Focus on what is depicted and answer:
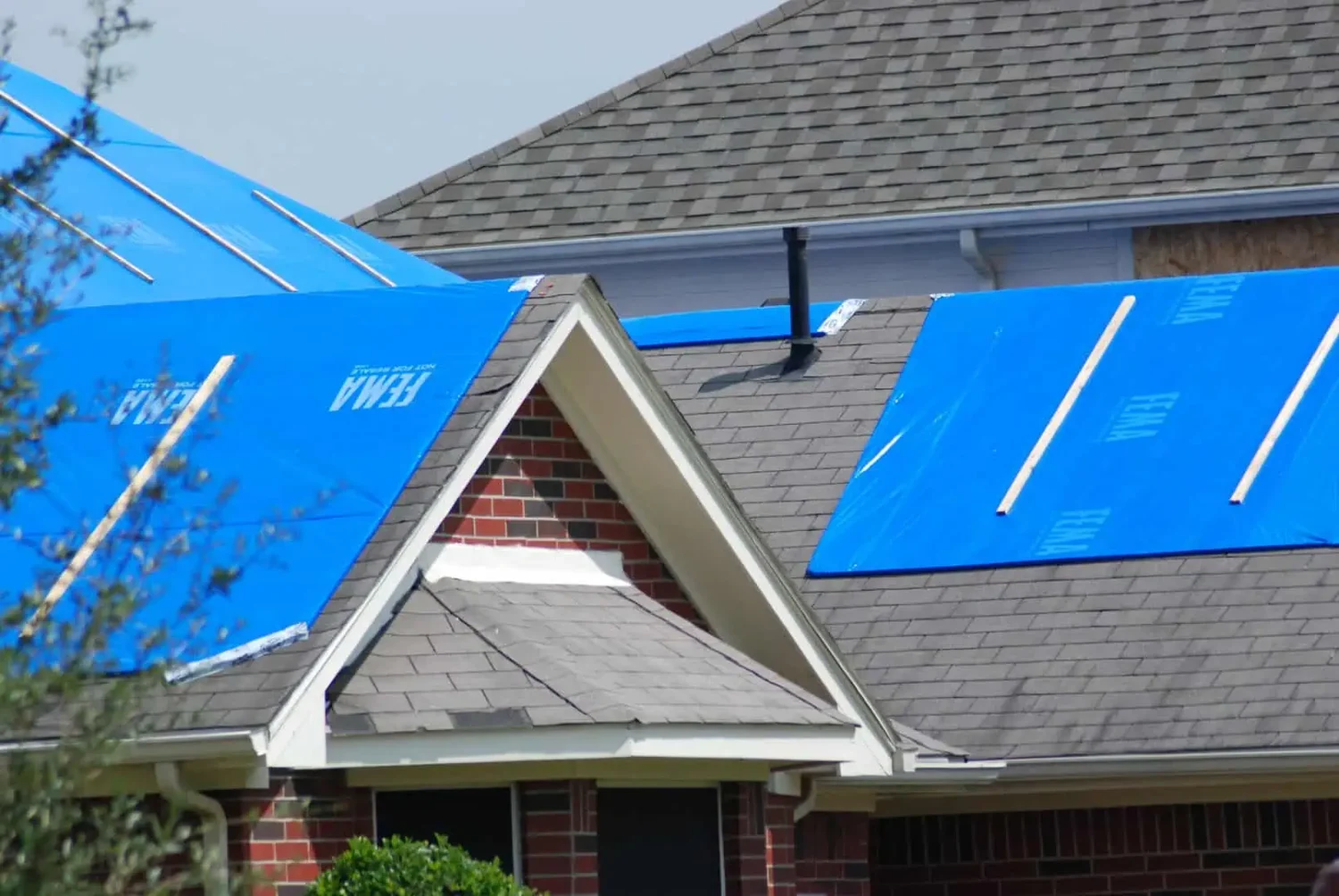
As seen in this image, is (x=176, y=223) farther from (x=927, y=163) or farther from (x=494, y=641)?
(x=927, y=163)

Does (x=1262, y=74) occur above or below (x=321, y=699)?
above

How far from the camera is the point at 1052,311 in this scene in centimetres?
1537

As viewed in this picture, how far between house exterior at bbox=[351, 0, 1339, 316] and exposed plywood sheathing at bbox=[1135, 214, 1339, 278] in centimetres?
2

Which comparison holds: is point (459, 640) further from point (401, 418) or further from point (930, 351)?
point (930, 351)

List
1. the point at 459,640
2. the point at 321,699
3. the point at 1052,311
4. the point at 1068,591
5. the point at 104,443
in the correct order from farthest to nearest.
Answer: the point at 1052,311 < the point at 1068,591 < the point at 104,443 < the point at 459,640 < the point at 321,699

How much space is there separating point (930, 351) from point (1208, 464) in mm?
2237

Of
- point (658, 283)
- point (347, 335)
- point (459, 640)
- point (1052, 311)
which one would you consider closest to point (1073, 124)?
point (658, 283)

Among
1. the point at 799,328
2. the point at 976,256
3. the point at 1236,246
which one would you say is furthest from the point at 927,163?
the point at 799,328

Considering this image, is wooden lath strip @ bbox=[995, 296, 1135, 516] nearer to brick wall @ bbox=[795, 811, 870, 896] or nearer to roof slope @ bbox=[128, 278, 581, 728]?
brick wall @ bbox=[795, 811, 870, 896]

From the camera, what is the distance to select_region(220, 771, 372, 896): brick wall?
9.05m

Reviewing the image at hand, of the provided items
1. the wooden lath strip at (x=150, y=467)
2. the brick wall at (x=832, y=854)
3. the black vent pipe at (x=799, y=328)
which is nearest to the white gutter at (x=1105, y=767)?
the brick wall at (x=832, y=854)

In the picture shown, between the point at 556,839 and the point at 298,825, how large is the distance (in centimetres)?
98

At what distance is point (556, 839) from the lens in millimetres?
9617

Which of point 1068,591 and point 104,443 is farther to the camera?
point 1068,591
